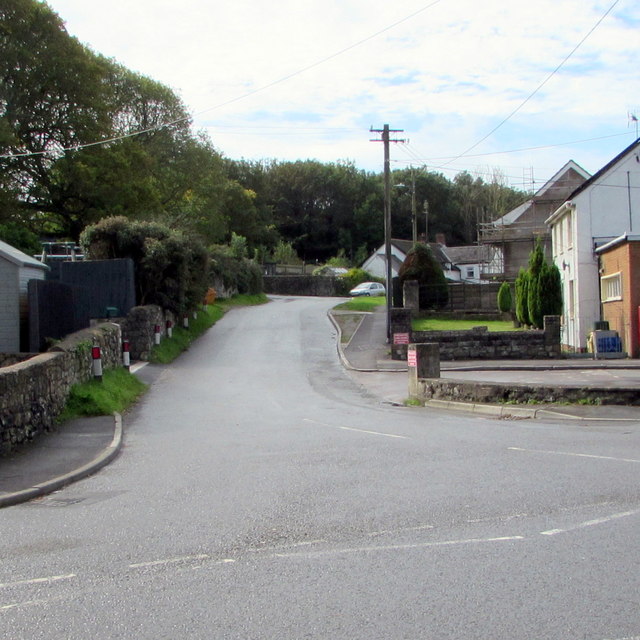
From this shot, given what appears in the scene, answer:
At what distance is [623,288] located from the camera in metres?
28.4

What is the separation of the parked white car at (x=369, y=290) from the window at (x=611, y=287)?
32.6m

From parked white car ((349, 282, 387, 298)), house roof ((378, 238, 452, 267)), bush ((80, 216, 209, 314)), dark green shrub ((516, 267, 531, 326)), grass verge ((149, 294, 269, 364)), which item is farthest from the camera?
house roof ((378, 238, 452, 267))

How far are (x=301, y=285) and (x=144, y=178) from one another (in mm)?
25330

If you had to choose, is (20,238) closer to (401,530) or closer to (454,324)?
(454,324)

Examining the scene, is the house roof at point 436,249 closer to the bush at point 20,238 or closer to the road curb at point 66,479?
the bush at point 20,238

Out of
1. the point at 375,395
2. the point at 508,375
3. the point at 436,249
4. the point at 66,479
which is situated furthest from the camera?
the point at 436,249

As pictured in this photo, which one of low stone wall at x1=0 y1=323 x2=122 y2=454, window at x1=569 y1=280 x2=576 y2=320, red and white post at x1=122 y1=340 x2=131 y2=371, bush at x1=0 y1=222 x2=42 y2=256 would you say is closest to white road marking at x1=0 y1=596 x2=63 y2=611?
low stone wall at x1=0 y1=323 x2=122 y2=454

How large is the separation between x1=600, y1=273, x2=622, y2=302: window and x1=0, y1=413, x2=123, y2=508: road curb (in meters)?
21.8

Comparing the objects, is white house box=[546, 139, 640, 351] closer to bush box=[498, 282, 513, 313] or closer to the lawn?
the lawn

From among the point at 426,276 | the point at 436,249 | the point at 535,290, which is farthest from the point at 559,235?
the point at 436,249

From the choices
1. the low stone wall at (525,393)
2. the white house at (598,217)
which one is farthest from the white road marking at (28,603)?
the white house at (598,217)

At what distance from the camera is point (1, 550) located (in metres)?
6.69

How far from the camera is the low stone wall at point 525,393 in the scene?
15734 millimetres

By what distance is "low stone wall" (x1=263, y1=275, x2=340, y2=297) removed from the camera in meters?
67.4
